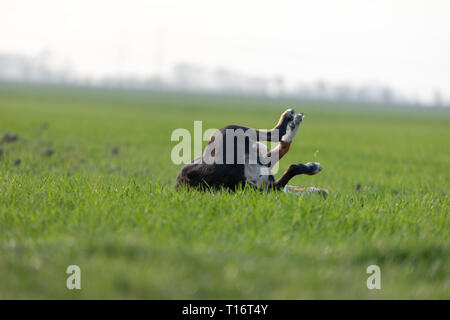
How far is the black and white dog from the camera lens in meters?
5.12

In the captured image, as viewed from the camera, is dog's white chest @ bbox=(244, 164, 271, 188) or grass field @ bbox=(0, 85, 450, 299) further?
dog's white chest @ bbox=(244, 164, 271, 188)

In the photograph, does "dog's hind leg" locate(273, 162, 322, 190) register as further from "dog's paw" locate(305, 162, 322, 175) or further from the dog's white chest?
the dog's white chest

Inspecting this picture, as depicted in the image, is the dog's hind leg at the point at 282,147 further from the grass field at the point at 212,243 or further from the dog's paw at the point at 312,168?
the grass field at the point at 212,243

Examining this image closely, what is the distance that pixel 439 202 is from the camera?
5.83 metres

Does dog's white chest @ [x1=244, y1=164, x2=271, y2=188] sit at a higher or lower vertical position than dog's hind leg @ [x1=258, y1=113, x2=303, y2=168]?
lower

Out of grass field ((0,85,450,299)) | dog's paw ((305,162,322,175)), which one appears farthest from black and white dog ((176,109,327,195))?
grass field ((0,85,450,299))

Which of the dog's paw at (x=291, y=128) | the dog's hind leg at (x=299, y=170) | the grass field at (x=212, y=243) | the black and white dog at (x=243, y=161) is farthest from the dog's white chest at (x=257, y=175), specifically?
the dog's paw at (x=291, y=128)

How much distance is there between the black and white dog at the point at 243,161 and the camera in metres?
5.12

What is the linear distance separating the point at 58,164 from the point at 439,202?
7443 millimetres

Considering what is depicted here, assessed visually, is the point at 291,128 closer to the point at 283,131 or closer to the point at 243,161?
the point at 283,131

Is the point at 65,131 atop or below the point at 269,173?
atop

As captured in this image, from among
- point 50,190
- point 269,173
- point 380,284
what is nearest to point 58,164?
point 50,190

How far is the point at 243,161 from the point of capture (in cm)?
515
